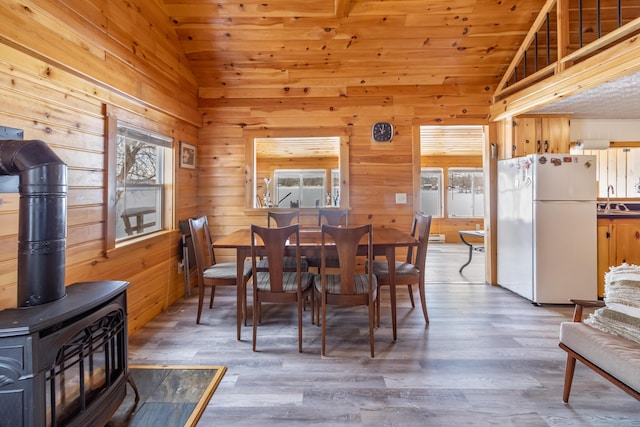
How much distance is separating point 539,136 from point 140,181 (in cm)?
446

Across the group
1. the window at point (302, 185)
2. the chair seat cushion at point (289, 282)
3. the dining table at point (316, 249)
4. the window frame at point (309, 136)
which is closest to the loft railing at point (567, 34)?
the window frame at point (309, 136)

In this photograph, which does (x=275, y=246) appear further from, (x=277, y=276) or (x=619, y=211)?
(x=619, y=211)

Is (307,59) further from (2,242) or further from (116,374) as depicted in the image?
(116,374)

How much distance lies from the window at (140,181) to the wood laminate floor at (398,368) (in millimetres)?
931

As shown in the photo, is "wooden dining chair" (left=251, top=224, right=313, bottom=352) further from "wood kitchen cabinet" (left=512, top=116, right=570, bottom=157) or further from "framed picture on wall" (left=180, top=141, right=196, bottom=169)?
"wood kitchen cabinet" (left=512, top=116, right=570, bottom=157)

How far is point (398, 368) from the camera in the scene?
7.06 ft

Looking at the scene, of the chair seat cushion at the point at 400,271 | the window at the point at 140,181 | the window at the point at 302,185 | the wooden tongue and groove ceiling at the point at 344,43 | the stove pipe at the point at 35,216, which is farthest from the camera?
the window at the point at 302,185

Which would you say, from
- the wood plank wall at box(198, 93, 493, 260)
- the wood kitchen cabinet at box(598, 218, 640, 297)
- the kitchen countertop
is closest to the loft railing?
the wood plank wall at box(198, 93, 493, 260)

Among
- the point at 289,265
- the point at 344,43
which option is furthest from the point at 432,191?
the point at 289,265

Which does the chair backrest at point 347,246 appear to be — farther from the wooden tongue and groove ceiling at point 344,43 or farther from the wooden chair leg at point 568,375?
the wooden tongue and groove ceiling at point 344,43

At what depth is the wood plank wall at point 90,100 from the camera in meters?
1.69

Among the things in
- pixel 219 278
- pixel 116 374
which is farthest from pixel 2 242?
pixel 219 278

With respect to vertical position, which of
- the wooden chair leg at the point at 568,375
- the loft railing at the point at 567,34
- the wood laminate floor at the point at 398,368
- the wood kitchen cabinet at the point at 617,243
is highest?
the loft railing at the point at 567,34

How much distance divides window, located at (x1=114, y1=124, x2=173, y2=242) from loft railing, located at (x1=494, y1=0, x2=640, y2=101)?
3965 millimetres
